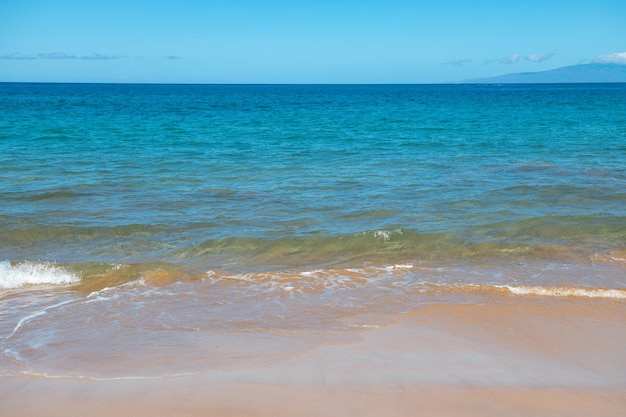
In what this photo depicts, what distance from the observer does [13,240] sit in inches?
442

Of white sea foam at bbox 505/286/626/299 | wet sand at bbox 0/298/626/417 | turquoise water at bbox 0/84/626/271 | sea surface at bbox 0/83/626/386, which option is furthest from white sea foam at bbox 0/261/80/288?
white sea foam at bbox 505/286/626/299

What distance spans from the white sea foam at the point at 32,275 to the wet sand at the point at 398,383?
11.5 ft

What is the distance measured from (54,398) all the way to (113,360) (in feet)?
2.96

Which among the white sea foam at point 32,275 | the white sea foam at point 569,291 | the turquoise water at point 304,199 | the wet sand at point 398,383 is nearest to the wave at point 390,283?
the white sea foam at point 569,291

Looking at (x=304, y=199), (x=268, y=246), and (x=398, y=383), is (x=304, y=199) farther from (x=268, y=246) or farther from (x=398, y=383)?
(x=398, y=383)

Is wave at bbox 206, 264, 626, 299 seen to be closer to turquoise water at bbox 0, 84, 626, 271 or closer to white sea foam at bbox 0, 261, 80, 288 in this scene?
turquoise water at bbox 0, 84, 626, 271

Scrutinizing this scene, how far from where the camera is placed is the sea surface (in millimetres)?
A: 6879

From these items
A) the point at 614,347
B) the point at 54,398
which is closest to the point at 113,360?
the point at 54,398

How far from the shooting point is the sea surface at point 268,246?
6.88m

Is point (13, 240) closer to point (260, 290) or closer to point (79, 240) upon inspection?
point (79, 240)

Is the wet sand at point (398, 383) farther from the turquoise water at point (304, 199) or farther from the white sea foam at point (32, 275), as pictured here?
the white sea foam at point (32, 275)

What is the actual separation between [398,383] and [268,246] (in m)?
5.39

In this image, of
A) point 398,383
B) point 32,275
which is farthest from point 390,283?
point 32,275

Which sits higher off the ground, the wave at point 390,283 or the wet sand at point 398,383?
the wet sand at point 398,383
